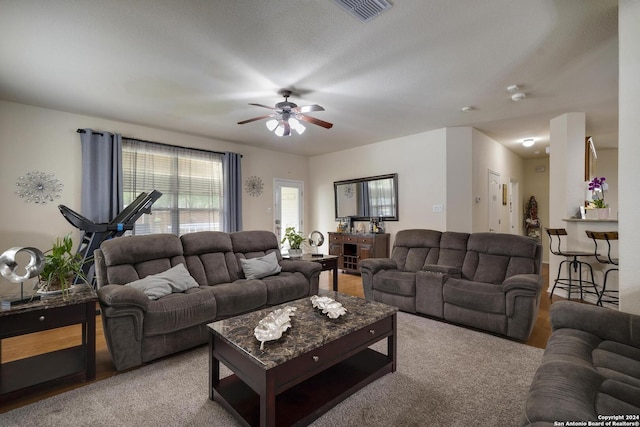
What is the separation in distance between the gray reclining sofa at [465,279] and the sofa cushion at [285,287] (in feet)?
2.77

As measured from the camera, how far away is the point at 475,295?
118 inches

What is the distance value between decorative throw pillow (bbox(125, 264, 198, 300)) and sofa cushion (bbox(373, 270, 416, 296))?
6.96 feet

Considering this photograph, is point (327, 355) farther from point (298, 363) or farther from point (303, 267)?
point (303, 267)

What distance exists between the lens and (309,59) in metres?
2.76

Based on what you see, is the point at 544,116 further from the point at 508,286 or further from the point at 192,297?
the point at 192,297

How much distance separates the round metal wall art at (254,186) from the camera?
20.1 feet

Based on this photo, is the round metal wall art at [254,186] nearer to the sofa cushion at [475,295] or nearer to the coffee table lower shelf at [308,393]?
the sofa cushion at [475,295]

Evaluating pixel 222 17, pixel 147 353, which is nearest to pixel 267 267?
pixel 147 353

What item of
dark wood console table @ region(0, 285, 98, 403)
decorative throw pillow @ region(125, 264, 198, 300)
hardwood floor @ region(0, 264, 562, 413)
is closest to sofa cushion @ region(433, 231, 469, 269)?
hardwood floor @ region(0, 264, 562, 413)

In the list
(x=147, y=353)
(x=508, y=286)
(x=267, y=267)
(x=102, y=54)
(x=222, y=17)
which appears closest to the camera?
(x=222, y=17)

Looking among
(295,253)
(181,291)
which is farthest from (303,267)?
(181,291)

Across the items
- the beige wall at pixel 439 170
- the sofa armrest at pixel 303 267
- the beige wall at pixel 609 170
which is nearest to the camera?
the sofa armrest at pixel 303 267

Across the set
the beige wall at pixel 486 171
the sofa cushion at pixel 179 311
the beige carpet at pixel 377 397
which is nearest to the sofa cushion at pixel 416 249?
the beige carpet at pixel 377 397

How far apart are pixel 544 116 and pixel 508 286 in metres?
3.06
